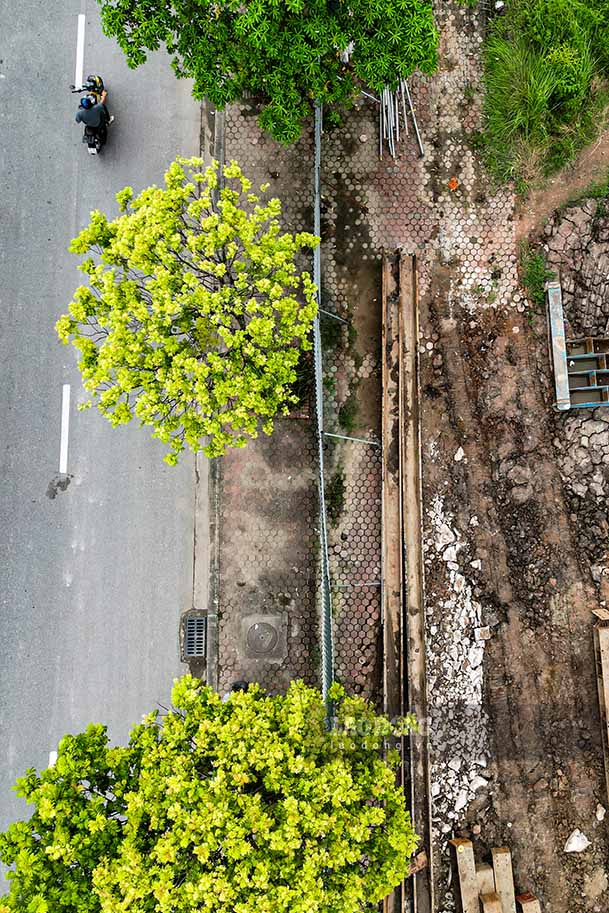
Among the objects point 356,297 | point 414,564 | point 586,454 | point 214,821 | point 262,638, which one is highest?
point 356,297

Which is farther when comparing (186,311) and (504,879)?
(504,879)

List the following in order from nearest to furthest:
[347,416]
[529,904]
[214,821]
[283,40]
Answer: [214,821] < [283,40] < [529,904] < [347,416]

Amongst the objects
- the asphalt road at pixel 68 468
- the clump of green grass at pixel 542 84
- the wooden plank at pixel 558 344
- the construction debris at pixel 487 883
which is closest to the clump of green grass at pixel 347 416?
the asphalt road at pixel 68 468

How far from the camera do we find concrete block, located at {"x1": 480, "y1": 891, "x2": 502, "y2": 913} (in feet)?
41.2

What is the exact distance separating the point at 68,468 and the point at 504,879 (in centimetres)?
1343

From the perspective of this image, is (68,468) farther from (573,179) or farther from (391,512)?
(573,179)

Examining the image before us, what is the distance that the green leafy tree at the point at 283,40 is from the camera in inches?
373

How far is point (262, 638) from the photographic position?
13523 millimetres

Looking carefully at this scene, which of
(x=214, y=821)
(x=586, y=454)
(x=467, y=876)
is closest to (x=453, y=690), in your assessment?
(x=467, y=876)

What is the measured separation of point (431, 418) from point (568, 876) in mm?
10820

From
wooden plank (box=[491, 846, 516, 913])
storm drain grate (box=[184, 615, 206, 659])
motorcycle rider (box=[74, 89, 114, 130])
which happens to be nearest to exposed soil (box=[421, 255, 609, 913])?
wooden plank (box=[491, 846, 516, 913])

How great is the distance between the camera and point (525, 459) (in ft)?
44.8

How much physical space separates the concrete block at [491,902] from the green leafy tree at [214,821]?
169 inches

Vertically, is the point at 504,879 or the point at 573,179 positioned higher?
the point at 573,179
